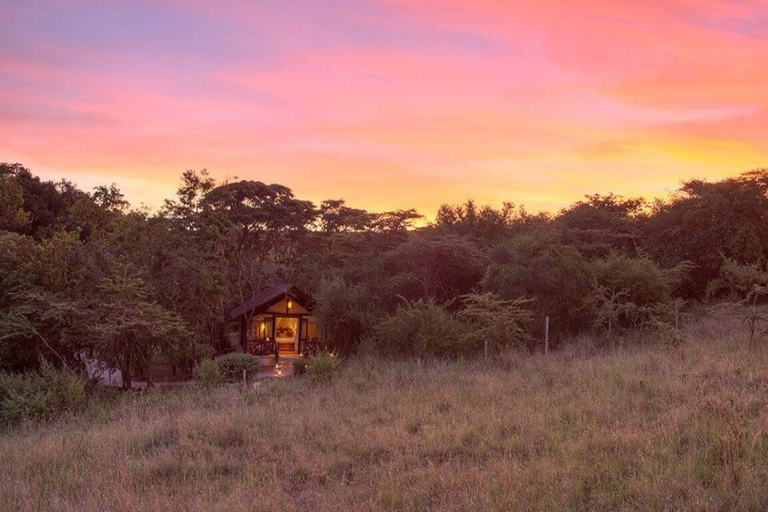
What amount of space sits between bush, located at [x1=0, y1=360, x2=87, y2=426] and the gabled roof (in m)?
12.2

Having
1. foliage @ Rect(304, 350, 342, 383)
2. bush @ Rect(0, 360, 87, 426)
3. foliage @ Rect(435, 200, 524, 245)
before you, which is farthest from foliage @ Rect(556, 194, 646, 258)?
bush @ Rect(0, 360, 87, 426)

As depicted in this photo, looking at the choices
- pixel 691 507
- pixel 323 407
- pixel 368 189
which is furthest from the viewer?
pixel 368 189

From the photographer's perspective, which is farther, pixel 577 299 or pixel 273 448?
pixel 577 299

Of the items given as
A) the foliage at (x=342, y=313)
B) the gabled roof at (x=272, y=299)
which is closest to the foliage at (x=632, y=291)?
the foliage at (x=342, y=313)

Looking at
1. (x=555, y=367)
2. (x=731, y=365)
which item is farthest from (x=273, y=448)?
(x=731, y=365)

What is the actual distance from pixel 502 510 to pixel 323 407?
6509 millimetres

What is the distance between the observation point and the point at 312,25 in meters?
14.0

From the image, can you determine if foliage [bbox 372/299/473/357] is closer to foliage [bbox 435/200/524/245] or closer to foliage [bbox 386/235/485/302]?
foliage [bbox 386/235/485/302]

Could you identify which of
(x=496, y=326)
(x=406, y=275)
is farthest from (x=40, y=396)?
(x=406, y=275)

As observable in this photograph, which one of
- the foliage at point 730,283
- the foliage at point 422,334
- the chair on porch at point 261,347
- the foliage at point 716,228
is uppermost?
the foliage at point 716,228

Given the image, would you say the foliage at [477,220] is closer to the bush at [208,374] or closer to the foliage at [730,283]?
the foliage at [730,283]

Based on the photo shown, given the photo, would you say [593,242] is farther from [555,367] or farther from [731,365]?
[731,365]

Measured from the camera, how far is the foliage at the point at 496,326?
16.2 metres

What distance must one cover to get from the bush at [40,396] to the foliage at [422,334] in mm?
9178
